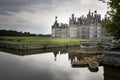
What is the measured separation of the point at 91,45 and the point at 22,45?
21.6m

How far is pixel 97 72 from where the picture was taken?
2075 cm

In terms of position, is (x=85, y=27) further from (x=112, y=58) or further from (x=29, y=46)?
(x=112, y=58)

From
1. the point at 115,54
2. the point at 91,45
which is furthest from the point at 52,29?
the point at 115,54

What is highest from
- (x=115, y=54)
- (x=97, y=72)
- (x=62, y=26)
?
(x=62, y=26)

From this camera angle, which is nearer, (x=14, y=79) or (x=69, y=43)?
(x=14, y=79)

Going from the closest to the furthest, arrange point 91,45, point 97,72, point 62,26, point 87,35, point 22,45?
point 97,72, point 22,45, point 91,45, point 87,35, point 62,26

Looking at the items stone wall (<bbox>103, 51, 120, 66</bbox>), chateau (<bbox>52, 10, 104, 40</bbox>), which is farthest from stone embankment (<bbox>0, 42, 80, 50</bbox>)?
chateau (<bbox>52, 10, 104, 40</bbox>)

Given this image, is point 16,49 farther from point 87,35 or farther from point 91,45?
point 87,35

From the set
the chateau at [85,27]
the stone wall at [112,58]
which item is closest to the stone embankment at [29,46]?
the stone wall at [112,58]

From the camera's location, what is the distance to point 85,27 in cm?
9312

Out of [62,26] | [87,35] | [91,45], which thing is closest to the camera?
[91,45]

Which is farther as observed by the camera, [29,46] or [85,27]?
[85,27]

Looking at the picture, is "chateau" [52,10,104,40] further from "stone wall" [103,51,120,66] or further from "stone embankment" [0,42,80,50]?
"stone wall" [103,51,120,66]

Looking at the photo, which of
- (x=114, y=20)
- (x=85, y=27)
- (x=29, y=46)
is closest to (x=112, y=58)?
(x=114, y=20)
